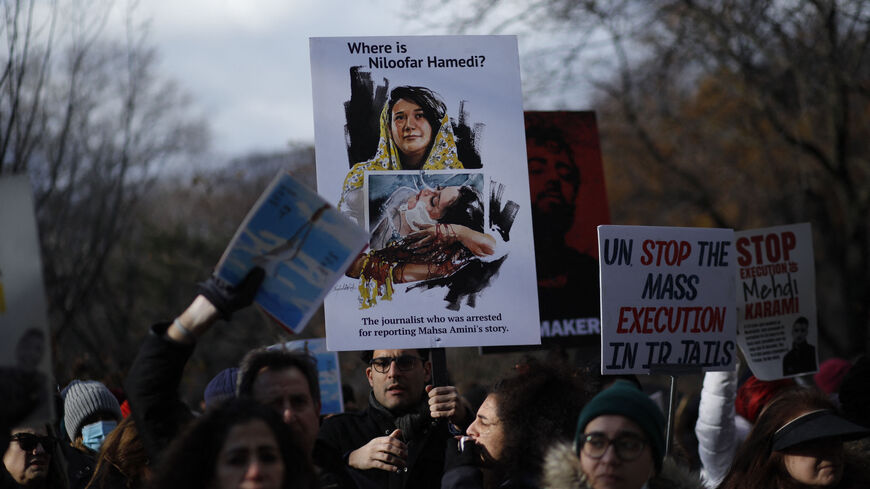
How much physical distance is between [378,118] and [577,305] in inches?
92.6

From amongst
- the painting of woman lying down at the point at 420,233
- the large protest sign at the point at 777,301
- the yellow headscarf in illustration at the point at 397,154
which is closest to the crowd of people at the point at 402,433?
the large protest sign at the point at 777,301

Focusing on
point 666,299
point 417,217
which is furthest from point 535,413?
point 666,299

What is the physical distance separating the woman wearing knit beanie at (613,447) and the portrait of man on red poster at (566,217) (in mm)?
2784

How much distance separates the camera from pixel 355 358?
16875 mm

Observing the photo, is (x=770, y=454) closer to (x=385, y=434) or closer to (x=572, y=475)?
(x=572, y=475)

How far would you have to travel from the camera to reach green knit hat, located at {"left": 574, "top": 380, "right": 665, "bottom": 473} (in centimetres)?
335

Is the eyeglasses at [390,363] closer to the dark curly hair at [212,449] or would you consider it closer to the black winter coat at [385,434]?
the black winter coat at [385,434]

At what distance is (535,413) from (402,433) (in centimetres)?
88

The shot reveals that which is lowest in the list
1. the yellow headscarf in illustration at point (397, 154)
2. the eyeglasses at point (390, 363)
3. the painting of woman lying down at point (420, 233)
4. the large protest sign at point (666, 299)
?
the eyeglasses at point (390, 363)

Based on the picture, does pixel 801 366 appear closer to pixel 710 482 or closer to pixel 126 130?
pixel 710 482

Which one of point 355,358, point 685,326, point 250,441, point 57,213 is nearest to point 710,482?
point 685,326

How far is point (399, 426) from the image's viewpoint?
15.3ft

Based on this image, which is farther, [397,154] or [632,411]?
[397,154]

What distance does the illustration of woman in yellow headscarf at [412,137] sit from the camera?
4.71 m
